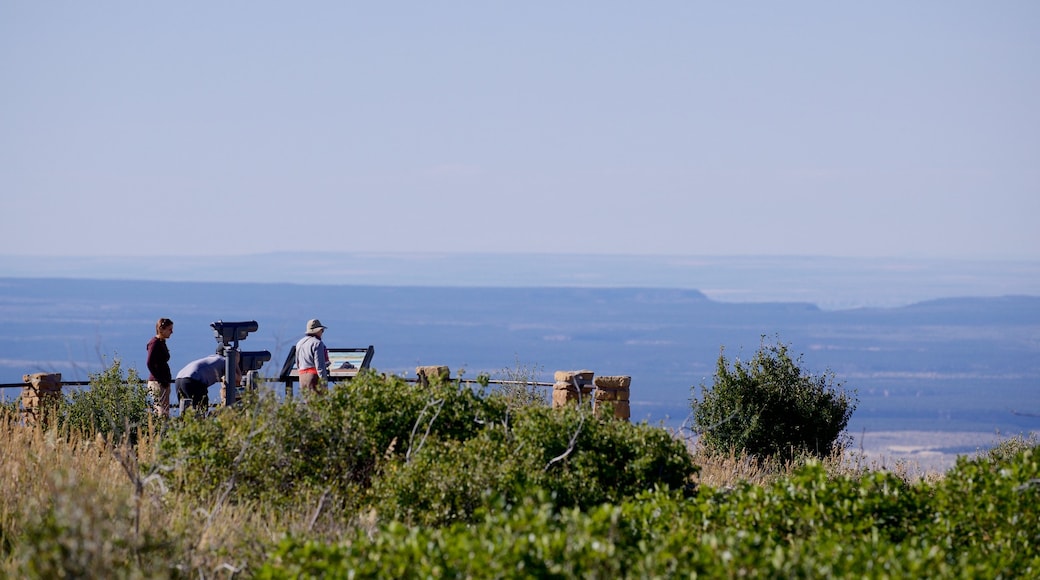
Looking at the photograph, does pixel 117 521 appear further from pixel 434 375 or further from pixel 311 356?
pixel 311 356

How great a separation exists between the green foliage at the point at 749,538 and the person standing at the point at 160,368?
22.5 feet

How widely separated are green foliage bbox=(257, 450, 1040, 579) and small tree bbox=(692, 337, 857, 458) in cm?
777

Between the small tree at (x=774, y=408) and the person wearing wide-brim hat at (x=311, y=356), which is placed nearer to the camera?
the person wearing wide-brim hat at (x=311, y=356)

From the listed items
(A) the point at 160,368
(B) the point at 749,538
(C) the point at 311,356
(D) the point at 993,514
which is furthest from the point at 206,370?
(D) the point at 993,514

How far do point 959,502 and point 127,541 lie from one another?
492cm

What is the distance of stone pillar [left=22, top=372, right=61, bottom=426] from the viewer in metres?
15.4

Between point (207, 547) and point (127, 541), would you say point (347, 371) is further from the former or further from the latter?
point (127, 541)

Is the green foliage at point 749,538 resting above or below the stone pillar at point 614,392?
above

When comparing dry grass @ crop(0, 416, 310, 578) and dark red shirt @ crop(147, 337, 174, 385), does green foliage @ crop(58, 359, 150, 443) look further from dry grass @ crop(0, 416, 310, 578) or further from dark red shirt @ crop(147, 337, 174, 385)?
dry grass @ crop(0, 416, 310, 578)

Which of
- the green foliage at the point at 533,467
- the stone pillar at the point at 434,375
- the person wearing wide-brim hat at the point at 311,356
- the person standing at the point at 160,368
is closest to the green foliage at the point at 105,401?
the person standing at the point at 160,368

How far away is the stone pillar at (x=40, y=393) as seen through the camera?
15352 millimetres

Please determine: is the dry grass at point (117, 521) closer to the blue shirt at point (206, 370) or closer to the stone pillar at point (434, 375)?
the stone pillar at point (434, 375)

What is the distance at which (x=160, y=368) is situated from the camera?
47.4 ft

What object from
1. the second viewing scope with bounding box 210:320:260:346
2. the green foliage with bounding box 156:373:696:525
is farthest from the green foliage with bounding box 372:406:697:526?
the second viewing scope with bounding box 210:320:260:346
